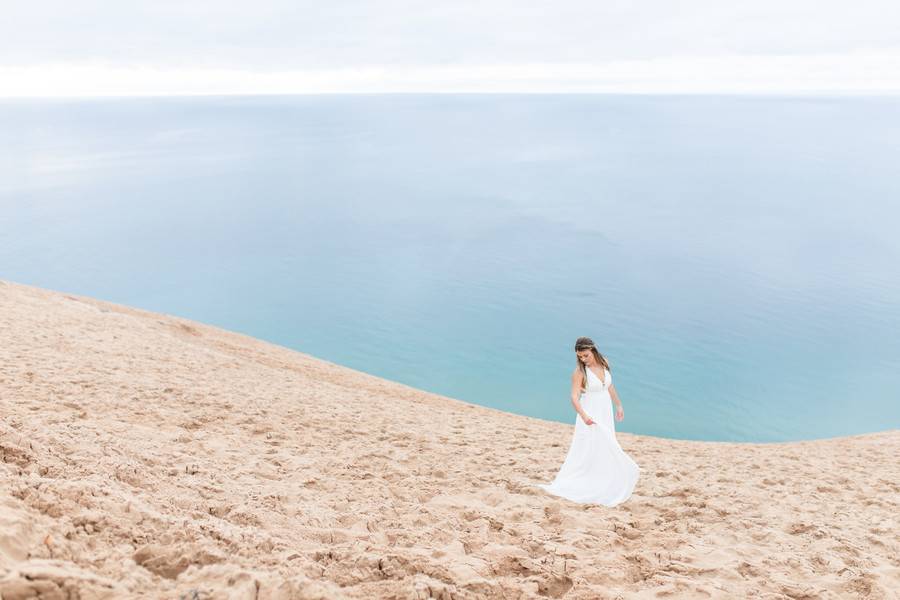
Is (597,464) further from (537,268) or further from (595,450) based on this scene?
(537,268)

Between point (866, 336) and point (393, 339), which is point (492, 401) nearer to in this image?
point (393, 339)

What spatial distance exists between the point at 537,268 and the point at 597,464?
48902 millimetres

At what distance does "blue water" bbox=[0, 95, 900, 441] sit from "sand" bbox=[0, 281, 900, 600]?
2008cm

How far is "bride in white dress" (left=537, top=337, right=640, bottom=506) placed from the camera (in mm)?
7094

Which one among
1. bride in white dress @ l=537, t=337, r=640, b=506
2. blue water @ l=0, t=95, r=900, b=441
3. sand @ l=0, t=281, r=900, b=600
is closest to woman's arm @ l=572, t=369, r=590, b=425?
bride in white dress @ l=537, t=337, r=640, b=506

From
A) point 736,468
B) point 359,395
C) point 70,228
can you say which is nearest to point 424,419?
point 359,395

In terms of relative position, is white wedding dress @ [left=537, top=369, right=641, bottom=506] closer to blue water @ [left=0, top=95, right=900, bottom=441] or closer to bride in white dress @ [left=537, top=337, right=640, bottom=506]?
bride in white dress @ [left=537, top=337, right=640, bottom=506]

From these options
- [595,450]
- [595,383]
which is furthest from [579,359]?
[595,450]

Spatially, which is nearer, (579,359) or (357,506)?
(357,506)

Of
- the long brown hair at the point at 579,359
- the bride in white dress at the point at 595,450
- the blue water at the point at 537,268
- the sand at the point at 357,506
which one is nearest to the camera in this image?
the sand at the point at 357,506

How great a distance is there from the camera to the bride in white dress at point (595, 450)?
279 inches

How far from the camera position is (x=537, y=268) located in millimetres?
55531

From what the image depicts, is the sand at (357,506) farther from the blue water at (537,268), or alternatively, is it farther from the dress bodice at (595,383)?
the blue water at (537,268)

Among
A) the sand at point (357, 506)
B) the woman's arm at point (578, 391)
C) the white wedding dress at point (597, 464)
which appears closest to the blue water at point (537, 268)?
the sand at point (357, 506)
